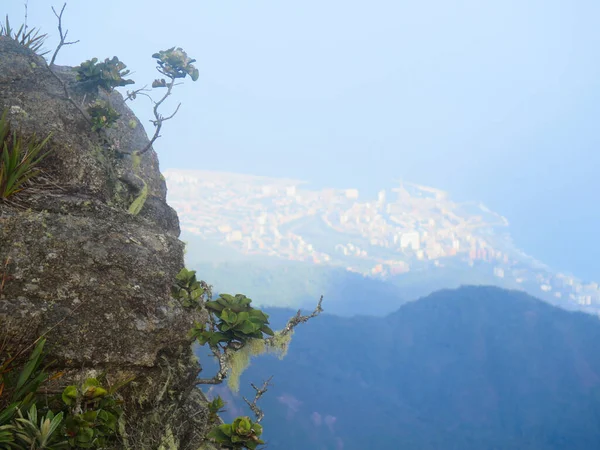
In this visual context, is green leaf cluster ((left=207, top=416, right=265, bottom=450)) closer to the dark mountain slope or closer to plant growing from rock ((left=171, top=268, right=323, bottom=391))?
plant growing from rock ((left=171, top=268, right=323, bottom=391))

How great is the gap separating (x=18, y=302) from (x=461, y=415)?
38.0m

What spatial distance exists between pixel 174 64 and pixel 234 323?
601 cm

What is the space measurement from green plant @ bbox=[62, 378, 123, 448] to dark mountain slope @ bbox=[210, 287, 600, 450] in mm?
26547

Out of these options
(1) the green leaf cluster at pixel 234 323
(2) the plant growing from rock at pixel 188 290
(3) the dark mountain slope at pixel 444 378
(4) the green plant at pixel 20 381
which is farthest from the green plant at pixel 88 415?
(3) the dark mountain slope at pixel 444 378

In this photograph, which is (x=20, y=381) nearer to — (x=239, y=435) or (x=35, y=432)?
(x=35, y=432)

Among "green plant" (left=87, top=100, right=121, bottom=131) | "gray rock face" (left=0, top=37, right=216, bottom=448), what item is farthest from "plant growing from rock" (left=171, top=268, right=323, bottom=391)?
"green plant" (left=87, top=100, right=121, bottom=131)

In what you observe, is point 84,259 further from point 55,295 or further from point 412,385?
point 412,385

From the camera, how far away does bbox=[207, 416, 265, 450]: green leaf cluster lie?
3.43 metres

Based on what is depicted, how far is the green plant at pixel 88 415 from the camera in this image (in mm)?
2834

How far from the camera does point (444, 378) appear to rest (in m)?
37.4

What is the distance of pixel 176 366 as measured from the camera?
4395mm

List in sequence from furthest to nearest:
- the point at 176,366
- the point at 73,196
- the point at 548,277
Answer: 1. the point at 548,277
2. the point at 73,196
3. the point at 176,366

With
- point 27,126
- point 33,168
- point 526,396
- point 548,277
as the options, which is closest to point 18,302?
point 33,168

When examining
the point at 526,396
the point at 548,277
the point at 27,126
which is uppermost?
the point at 548,277
